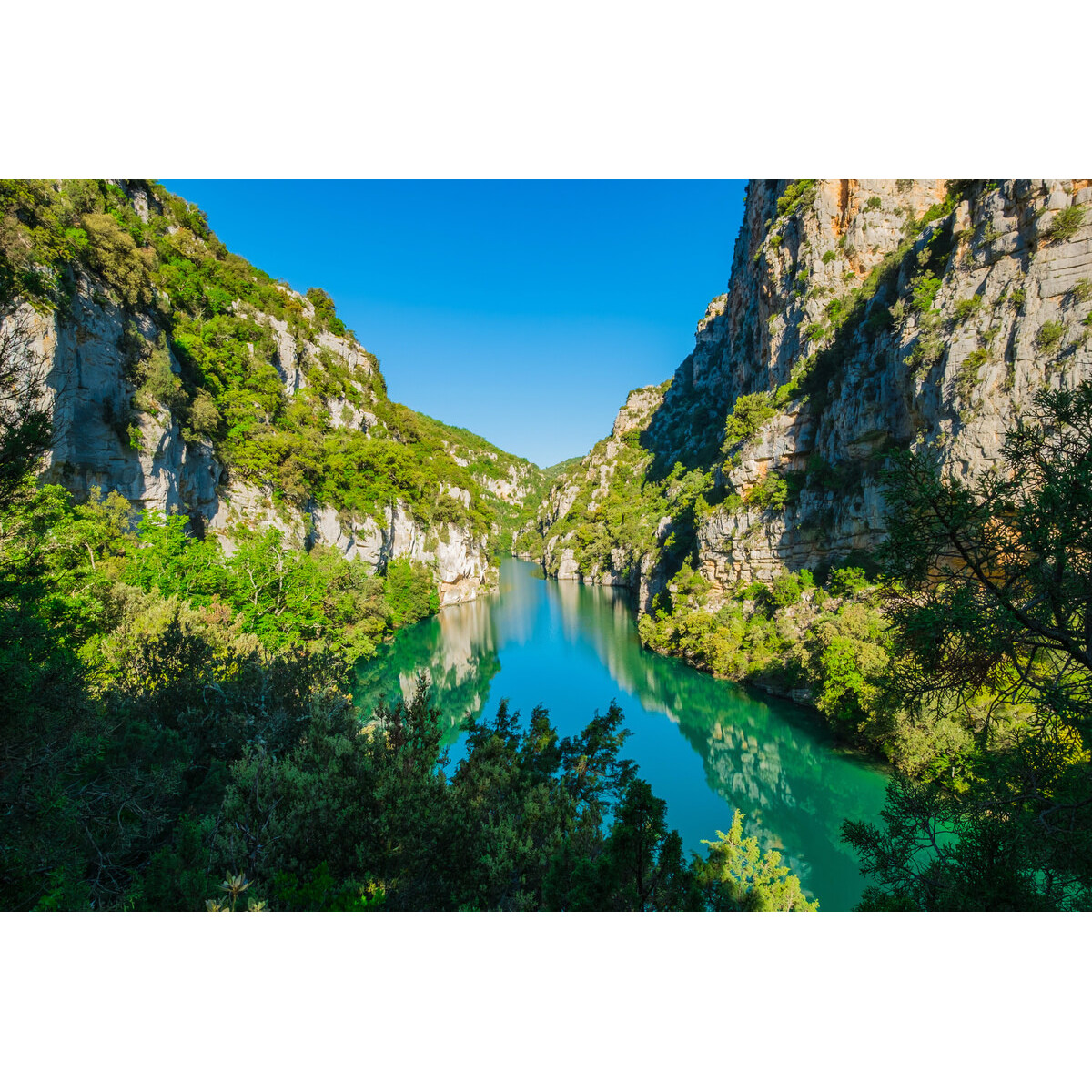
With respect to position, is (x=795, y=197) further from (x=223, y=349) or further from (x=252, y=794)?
(x=252, y=794)

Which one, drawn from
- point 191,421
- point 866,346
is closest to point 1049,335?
point 866,346

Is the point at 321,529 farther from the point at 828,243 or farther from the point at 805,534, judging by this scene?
the point at 828,243

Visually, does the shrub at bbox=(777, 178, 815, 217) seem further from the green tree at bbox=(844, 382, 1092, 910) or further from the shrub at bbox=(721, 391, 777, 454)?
the green tree at bbox=(844, 382, 1092, 910)

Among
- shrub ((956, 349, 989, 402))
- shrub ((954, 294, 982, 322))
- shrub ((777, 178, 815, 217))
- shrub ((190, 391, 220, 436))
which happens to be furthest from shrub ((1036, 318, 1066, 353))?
shrub ((190, 391, 220, 436))

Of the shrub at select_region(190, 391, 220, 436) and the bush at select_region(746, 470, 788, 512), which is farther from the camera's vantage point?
the bush at select_region(746, 470, 788, 512)

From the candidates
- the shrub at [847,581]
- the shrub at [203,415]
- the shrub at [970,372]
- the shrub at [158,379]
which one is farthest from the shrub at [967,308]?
the shrub at [203,415]
